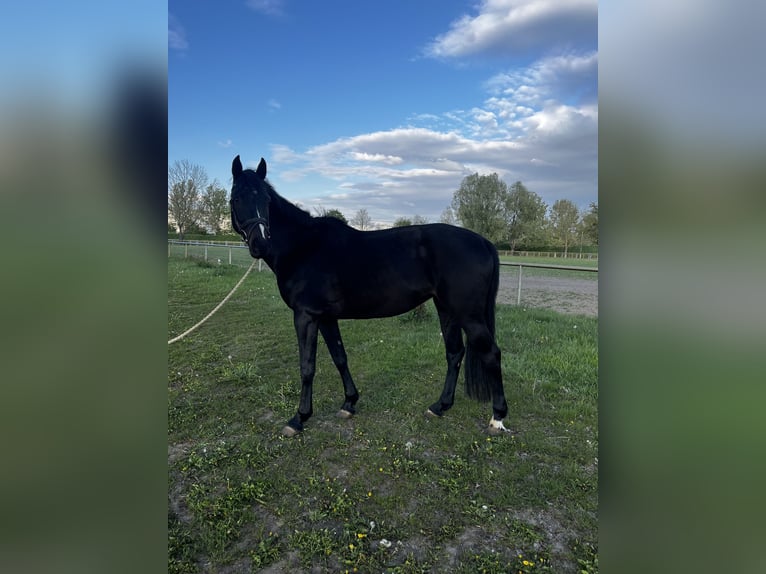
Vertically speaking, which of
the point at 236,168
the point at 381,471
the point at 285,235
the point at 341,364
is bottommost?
the point at 381,471

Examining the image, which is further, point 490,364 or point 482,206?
point 482,206

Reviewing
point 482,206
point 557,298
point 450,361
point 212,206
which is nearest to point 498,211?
point 482,206

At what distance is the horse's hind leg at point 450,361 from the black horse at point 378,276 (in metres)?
0.02

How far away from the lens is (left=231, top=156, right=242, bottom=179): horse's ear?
348 centimetres

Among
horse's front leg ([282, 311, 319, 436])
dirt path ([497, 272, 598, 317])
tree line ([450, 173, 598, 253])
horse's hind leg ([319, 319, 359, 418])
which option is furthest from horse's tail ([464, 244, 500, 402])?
tree line ([450, 173, 598, 253])

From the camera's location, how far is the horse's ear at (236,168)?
3.48 meters

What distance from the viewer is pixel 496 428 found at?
349 centimetres

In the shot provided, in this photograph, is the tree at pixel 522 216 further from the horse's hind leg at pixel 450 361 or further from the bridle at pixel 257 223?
the bridle at pixel 257 223

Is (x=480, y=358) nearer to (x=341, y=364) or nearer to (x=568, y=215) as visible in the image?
(x=341, y=364)

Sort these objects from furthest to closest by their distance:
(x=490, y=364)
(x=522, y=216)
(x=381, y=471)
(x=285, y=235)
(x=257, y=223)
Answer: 1. (x=522, y=216)
2. (x=285, y=235)
3. (x=490, y=364)
4. (x=257, y=223)
5. (x=381, y=471)

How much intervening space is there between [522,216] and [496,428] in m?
22.2

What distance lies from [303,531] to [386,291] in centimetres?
207
